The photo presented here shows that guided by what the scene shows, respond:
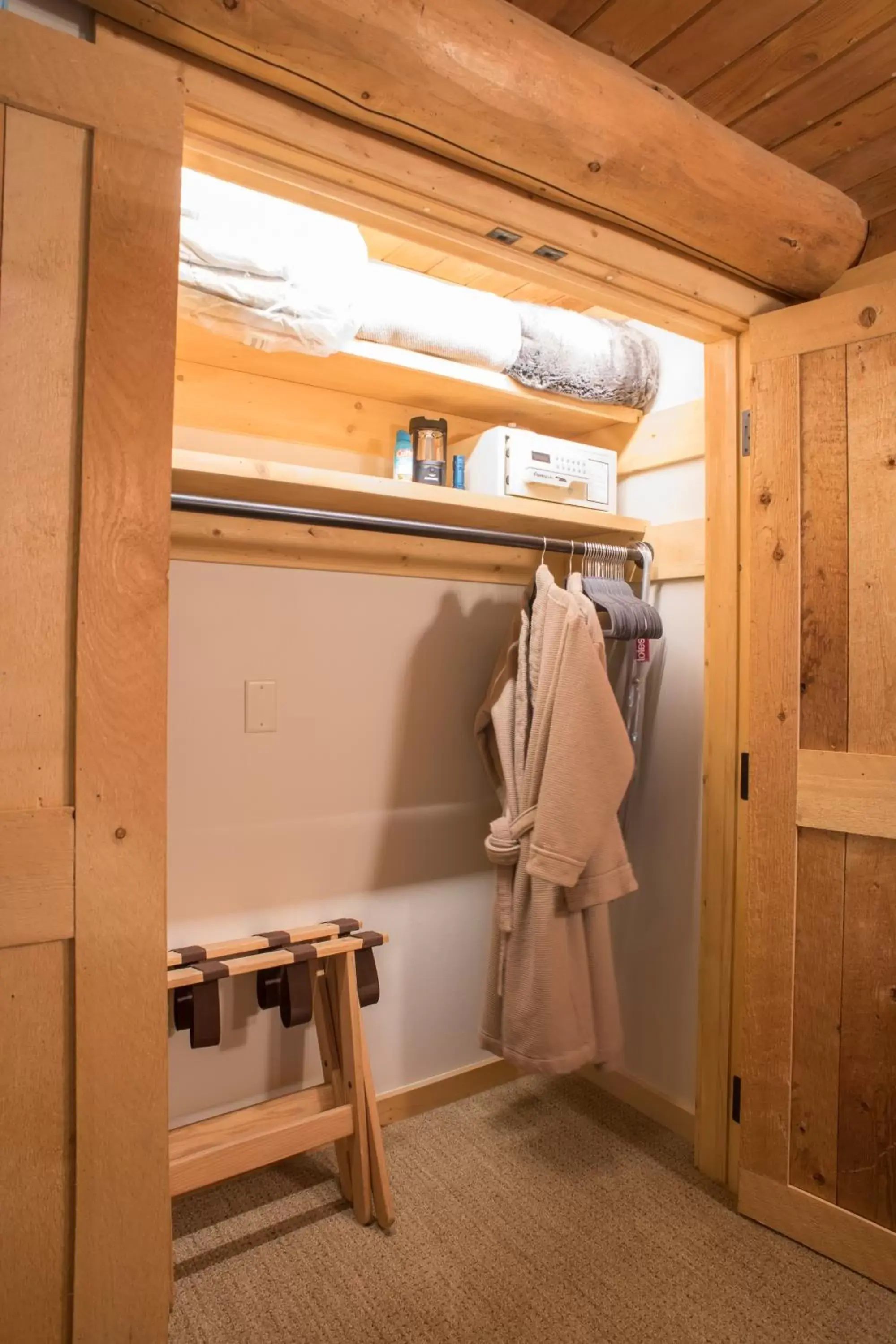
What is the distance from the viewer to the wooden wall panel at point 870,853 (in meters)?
1.62

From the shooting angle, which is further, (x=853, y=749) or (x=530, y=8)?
(x=853, y=749)

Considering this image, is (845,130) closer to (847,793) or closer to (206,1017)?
(847,793)

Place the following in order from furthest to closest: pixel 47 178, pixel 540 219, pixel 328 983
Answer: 1. pixel 328 983
2. pixel 540 219
3. pixel 47 178

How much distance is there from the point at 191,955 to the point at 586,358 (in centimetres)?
180

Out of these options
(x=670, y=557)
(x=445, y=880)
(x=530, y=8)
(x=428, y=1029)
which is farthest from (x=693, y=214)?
(x=428, y=1029)

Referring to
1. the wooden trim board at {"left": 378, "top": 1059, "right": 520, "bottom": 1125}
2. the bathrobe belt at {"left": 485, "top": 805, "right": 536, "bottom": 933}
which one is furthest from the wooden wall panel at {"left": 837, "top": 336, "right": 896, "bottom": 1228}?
the wooden trim board at {"left": 378, "top": 1059, "right": 520, "bottom": 1125}

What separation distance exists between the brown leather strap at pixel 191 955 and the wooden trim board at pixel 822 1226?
131cm

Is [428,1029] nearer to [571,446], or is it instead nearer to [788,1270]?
[788,1270]

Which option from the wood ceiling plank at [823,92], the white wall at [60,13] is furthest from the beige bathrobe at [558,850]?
the white wall at [60,13]

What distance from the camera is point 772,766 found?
178 centimetres

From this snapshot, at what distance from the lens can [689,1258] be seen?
171cm

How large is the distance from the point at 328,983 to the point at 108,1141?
0.93m

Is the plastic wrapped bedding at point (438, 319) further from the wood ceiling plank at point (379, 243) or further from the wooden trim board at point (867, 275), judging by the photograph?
the wooden trim board at point (867, 275)

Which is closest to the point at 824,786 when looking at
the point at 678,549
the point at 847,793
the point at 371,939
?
the point at 847,793
